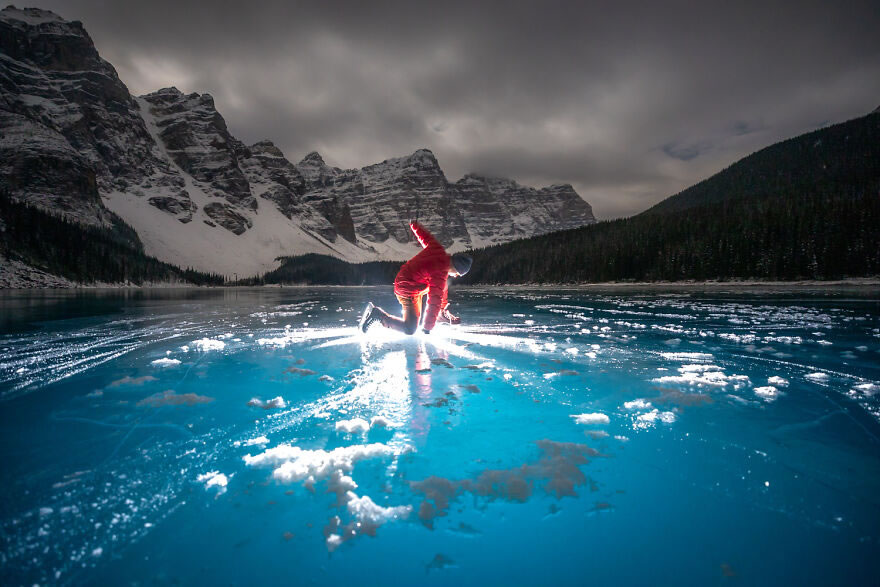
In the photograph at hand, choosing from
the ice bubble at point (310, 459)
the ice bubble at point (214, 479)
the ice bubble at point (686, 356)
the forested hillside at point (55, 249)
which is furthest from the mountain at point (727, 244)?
the forested hillside at point (55, 249)

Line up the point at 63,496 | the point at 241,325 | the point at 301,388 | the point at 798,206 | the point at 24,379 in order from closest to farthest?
the point at 63,496 < the point at 301,388 < the point at 24,379 < the point at 241,325 < the point at 798,206

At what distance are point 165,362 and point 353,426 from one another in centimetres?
533

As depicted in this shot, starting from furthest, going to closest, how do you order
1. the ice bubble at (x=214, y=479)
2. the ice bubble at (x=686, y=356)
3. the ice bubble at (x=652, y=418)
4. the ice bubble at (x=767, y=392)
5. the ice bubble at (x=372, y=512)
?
the ice bubble at (x=686, y=356) < the ice bubble at (x=767, y=392) < the ice bubble at (x=652, y=418) < the ice bubble at (x=214, y=479) < the ice bubble at (x=372, y=512)

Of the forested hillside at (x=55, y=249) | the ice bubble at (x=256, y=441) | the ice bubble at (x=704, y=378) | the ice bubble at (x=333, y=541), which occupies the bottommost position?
the ice bubble at (x=333, y=541)

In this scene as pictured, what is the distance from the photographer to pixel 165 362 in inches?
275

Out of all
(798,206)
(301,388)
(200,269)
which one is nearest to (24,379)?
(301,388)

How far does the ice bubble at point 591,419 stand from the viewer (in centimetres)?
407

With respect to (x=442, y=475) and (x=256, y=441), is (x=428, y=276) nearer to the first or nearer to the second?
(x=256, y=441)

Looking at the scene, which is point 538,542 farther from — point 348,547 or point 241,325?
point 241,325

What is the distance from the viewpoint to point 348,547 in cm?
218

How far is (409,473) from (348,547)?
0.86 metres

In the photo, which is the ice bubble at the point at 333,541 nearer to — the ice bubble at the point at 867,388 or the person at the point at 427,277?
the person at the point at 427,277

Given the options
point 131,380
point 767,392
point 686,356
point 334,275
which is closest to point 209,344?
point 131,380

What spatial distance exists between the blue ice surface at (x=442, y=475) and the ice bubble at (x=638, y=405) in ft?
0.17
